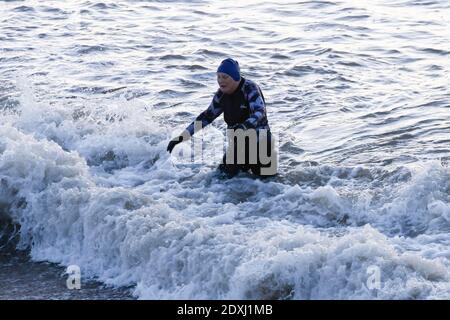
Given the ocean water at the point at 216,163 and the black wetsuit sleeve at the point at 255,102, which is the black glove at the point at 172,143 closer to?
the ocean water at the point at 216,163

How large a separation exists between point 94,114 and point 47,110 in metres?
0.69

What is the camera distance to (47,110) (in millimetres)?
13484

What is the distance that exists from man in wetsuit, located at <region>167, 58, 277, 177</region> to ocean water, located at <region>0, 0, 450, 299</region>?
0.23 m

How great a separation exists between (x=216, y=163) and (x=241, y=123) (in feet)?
4.41

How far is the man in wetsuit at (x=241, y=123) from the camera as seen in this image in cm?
1029

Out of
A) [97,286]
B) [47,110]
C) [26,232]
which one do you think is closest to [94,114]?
[47,110]

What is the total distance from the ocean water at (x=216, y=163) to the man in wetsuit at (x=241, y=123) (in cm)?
23

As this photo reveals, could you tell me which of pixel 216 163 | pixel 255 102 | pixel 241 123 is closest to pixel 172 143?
pixel 241 123

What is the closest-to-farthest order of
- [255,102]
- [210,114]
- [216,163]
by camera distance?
1. [255,102]
2. [210,114]
3. [216,163]

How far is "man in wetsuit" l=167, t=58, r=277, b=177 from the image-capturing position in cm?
1029

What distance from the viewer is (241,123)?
416 inches

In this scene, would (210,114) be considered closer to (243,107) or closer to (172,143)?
(243,107)

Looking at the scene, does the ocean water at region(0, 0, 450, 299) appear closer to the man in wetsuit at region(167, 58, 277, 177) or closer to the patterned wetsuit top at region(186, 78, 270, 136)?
the man in wetsuit at region(167, 58, 277, 177)

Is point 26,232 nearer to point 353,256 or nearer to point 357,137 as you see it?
point 353,256
